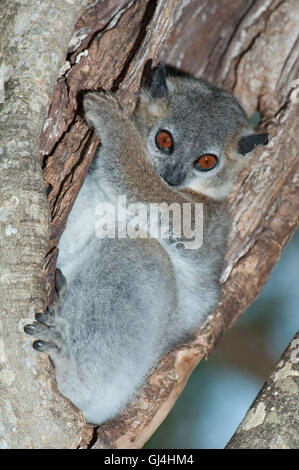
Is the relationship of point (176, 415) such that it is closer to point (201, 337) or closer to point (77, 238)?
point (201, 337)

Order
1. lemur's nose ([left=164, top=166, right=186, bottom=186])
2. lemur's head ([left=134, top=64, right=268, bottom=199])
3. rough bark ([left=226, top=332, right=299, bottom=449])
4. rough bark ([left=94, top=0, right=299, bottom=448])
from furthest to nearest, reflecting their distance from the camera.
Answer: lemur's head ([left=134, top=64, right=268, bottom=199]) → rough bark ([left=94, top=0, right=299, bottom=448]) → lemur's nose ([left=164, top=166, right=186, bottom=186]) → rough bark ([left=226, top=332, right=299, bottom=449])

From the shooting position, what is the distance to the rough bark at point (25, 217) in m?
2.40

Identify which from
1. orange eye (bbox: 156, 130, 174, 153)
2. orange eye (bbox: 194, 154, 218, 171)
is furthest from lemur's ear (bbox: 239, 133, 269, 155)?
orange eye (bbox: 156, 130, 174, 153)

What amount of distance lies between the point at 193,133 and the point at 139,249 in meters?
1.16

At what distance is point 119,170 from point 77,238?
677mm

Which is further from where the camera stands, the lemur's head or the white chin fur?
the white chin fur

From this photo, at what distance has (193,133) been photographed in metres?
4.27

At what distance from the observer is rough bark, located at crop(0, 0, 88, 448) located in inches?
94.4

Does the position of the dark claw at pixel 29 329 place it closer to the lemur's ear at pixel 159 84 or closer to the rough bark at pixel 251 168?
the rough bark at pixel 251 168

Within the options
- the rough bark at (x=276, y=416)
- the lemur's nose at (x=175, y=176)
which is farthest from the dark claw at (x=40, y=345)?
the lemur's nose at (x=175, y=176)

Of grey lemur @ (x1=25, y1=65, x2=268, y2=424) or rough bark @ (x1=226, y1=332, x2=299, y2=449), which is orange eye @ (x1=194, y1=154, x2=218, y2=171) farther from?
rough bark @ (x1=226, y1=332, x2=299, y2=449)

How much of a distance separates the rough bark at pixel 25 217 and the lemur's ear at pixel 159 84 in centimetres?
115

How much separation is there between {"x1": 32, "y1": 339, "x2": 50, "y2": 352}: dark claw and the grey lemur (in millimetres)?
12

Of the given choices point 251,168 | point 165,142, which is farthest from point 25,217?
point 251,168
